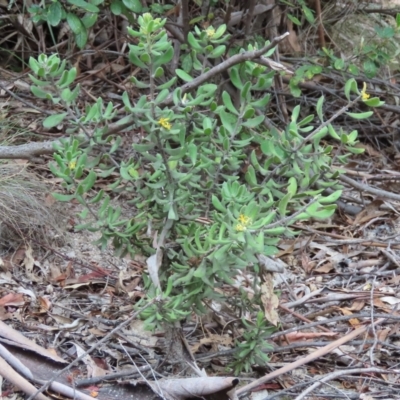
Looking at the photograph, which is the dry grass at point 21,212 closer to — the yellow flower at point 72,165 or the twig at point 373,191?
the yellow flower at point 72,165

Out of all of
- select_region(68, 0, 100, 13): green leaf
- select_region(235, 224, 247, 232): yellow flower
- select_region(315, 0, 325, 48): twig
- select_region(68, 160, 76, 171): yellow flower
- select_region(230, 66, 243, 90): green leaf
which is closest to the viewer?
select_region(235, 224, 247, 232): yellow flower

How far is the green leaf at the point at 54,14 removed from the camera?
2.78 meters

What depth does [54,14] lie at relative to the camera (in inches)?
110

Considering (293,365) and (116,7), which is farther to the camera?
(116,7)

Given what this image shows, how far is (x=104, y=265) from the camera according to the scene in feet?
9.61

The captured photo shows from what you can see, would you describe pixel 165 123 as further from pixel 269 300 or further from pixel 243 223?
pixel 269 300

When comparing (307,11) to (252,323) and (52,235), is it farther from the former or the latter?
(252,323)

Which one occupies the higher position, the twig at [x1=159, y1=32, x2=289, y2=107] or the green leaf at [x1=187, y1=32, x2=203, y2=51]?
the green leaf at [x1=187, y1=32, x2=203, y2=51]

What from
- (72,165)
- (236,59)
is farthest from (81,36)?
(72,165)

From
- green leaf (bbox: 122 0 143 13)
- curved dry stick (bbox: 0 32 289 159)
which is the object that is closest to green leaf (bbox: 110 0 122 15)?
green leaf (bbox: 122 0 143 13)

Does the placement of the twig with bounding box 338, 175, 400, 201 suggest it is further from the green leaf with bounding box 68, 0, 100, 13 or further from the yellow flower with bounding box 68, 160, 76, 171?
the yellow flower with bounding box 68, 160, 76, 171

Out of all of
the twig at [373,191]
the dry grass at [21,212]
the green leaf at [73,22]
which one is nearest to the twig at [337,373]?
the twig at [373,191]

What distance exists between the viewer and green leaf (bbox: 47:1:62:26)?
278cm

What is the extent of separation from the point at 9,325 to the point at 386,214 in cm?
195
